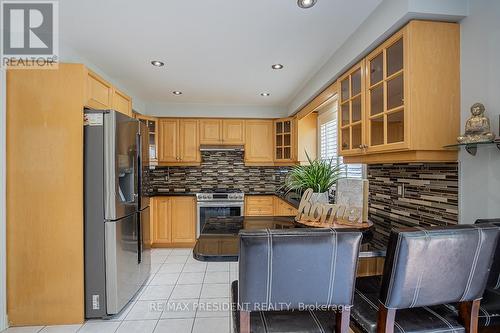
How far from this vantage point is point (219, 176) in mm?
4648

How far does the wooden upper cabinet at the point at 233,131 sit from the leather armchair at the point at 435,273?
3.57m

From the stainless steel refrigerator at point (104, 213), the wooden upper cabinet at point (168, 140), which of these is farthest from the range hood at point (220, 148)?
the stainless steel refrigerator at point (104, 213)

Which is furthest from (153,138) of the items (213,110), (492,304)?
(492,304)

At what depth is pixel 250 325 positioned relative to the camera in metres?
1.06

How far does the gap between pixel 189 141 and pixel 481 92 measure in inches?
147

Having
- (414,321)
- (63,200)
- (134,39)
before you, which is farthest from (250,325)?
(134,39)

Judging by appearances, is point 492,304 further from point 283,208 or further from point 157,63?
point 157,63

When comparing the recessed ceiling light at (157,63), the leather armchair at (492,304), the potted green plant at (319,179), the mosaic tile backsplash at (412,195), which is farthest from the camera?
the recessed ceiling light at (157,63)

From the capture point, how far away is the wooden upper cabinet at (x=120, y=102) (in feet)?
8.54

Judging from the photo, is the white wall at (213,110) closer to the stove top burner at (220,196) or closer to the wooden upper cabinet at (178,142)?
the wooden upper cabinet at (178,142)

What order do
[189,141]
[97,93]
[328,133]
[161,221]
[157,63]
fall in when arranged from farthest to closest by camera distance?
[189,141] → [161,221] → [328,133] → [157,63] → [97,93]

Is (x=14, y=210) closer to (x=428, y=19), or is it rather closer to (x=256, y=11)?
(x=256, y=11)

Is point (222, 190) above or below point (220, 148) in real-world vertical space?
below

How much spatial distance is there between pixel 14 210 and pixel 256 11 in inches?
93.5
